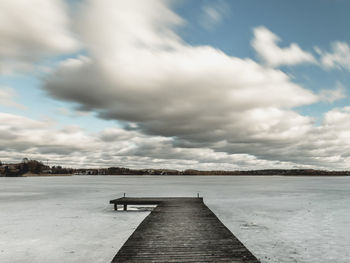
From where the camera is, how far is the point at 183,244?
9531mm

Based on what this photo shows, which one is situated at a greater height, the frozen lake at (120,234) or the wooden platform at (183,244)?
the wooden platform at (183,244)

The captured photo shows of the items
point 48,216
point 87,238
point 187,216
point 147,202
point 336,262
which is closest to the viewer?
point 336,262

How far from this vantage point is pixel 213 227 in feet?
40.6

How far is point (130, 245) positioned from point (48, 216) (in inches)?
573

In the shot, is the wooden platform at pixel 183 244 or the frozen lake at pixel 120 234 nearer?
the wooden platform at pixel 183 244

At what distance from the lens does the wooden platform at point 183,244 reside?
318 inches

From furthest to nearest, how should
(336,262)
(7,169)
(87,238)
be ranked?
(7,169) < (87,238) < (336,262)

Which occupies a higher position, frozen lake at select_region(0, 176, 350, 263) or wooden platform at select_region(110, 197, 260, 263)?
wooden platform at select_region(110, 197, 260, 263)

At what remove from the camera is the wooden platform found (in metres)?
8.08

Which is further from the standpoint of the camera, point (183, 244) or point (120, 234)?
point (120, 234)

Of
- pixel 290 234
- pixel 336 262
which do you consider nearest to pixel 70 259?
pixel 336 262

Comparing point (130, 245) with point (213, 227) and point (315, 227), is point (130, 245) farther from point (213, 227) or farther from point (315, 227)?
point (315, 227)

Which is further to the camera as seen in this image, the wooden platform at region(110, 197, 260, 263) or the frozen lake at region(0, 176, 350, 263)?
the frozen lake at region(0, 176, 350, 263)

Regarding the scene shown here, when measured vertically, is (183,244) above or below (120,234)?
above
